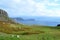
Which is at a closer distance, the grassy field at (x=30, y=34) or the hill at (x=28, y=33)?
the grassy field at (x=30, y=34)

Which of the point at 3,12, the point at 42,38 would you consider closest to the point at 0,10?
the point at 3,12

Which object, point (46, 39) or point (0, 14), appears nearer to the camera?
point (46, 39)

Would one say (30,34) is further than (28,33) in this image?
No

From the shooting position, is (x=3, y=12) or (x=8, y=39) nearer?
(x=8, y=39)

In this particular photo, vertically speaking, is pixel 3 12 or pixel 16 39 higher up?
pixel 3 12

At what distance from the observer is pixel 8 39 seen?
13586mm

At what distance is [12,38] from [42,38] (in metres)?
2.21

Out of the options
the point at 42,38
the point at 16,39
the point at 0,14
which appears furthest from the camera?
the point at 0,14

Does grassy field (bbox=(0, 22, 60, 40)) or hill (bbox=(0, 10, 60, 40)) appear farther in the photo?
hill (bbox=(0, 10, 60, 40))

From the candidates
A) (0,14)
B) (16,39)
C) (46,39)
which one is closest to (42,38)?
(46,39)

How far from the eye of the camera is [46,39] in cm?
1416

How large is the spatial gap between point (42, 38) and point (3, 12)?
48.4 meters

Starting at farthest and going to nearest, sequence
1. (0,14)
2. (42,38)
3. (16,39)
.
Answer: (0,14)
(42,38)
(16,39)

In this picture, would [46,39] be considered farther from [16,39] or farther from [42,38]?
[16,39]
